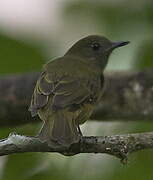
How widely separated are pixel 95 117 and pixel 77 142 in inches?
69.4

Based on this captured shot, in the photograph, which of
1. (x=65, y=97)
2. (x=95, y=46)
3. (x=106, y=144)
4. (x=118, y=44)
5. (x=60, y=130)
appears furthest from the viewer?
(x=95, y=46)

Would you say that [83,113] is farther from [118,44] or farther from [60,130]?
[118,44]

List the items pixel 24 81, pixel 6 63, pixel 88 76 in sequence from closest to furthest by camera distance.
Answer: pixel 88 76 → pixel 6 63 → pixel 24 81

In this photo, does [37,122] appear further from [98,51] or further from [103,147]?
[103,147]

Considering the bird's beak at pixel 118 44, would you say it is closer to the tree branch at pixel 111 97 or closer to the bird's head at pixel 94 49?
the bird's head at pixel 94 49

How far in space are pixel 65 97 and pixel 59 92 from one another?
0.33 feet

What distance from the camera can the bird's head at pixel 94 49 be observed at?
21.4ft

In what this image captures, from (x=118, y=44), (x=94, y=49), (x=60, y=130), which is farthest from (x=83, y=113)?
(x=94, y=49)

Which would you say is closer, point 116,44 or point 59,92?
point 59,92

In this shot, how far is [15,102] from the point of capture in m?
6.88

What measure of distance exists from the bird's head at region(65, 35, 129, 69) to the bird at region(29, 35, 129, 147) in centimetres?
17

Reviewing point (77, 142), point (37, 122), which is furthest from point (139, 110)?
point (77, 142)

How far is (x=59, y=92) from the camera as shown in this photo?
5.37 metres

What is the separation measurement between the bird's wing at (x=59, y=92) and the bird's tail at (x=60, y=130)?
8cm
